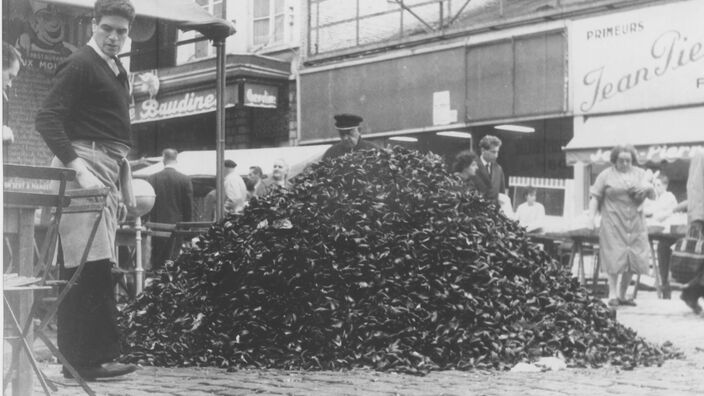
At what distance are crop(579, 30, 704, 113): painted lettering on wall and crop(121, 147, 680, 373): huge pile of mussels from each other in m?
7.92

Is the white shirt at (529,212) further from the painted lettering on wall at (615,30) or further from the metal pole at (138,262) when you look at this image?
the metal pole at (138,262)

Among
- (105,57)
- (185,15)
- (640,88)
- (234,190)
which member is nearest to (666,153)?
(640,88)

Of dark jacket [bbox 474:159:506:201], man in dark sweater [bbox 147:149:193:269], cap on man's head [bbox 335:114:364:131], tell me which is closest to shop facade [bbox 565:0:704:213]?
dark jacket [bbox 474:159:506:201]

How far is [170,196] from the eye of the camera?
11.7 m

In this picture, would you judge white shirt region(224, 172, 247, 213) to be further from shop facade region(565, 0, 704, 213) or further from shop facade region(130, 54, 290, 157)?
shop facade region(130, 54, 290, 157)

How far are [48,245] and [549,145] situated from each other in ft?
46.4

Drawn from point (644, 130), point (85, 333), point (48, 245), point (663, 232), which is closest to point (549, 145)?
point (644, 130)

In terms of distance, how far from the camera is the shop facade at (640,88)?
14.2 metres

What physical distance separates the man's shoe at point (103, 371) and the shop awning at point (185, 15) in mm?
3097

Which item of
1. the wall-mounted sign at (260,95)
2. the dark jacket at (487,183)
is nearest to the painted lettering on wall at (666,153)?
the dark jacket at (487,183)

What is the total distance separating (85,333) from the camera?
207 inches

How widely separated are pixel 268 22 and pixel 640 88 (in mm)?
6693

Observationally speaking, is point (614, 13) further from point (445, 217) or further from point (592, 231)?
point (445, 217)

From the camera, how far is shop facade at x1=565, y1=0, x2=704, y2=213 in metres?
14.2
